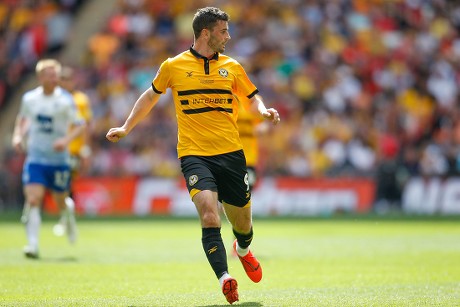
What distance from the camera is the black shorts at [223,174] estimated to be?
8.77 metres

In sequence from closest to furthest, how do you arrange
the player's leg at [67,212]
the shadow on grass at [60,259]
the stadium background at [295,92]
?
the shadow on grass at [60,259] < the player's leg at [67,212] < the stadium background at [295,92]

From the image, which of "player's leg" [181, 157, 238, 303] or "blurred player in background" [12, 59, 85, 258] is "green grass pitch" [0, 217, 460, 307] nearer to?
"player's leg" [181, 157, 238, 303]

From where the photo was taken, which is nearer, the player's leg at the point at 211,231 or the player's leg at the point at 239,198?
the player's leg at the point at 211,231

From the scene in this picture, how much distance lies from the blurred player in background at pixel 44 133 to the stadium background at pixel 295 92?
32.8 feet

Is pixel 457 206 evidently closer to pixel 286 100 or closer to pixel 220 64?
pixel 286 100

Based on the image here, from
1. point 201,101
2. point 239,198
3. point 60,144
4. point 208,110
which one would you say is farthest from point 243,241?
point 60,144

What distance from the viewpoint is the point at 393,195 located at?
24.0m

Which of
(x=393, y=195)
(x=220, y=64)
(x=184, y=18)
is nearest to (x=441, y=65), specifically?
(x=393, y=195)

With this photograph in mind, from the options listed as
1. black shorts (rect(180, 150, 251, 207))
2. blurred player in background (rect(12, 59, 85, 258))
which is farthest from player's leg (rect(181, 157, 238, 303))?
blurred player in background (rect(12, 59, 85, 258))

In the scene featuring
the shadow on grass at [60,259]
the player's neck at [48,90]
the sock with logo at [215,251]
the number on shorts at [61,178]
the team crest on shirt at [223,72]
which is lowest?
the shadow on grass at [60,259]

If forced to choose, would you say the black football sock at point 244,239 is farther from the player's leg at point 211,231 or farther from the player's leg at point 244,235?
the player's leg at point 211,231

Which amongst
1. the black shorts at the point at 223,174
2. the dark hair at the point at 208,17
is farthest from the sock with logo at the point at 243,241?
the dark hair at the point at 208,17

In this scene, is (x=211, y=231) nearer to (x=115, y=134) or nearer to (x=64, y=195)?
(x=115, y=134)

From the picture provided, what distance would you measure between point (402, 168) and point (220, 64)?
623 inches
